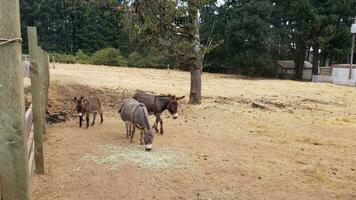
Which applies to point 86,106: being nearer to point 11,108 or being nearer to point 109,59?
point 11,108

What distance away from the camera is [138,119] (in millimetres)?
8867

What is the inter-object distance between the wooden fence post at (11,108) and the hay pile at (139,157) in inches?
148

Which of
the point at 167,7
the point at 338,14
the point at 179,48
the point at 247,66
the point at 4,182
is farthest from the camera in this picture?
the point at 247,66

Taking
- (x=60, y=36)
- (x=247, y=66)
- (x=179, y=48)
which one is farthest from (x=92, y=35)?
(x=179, y=48)

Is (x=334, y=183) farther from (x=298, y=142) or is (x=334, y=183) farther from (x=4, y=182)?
(x=4, y=182)

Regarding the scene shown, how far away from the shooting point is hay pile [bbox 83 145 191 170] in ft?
24.6

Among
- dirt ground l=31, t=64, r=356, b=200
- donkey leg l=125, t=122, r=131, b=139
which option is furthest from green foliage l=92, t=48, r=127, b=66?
donkey leg l=125, t=122, r=131, b=139

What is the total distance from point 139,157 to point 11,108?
4.79m

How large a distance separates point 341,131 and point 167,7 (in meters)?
6.39

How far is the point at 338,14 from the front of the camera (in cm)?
3978

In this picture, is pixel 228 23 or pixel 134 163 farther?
pixel 228 23

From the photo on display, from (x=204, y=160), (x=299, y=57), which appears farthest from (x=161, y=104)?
(x=299, y=57)

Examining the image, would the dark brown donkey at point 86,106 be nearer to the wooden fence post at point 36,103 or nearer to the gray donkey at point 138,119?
the gray donkey at point 138,119

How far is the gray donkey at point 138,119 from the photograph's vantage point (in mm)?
8398
